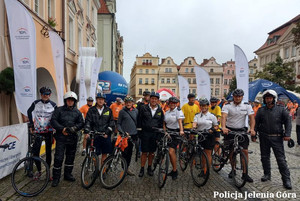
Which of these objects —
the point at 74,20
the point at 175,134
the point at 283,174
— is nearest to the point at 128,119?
the point at 175,134

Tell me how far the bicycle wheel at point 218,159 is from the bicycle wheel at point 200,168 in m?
0.95

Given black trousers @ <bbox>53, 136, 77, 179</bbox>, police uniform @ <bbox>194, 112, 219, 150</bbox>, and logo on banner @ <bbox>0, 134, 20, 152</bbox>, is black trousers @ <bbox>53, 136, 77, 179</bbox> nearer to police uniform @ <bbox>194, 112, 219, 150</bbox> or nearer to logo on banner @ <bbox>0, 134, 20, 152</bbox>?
logo on banner @ <bbox>0, 134, 20, 152</bbox>

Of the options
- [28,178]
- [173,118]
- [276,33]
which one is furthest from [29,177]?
[276,33]

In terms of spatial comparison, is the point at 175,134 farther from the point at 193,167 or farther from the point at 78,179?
the point at 78,179

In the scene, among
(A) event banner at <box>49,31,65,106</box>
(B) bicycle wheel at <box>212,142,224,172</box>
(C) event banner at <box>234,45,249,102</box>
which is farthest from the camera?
(C) event banner at <box>234,45,249,102</box>

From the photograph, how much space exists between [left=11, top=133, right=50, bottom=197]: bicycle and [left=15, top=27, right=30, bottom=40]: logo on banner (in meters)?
2.55

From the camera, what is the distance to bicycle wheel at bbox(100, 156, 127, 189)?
4406 mm

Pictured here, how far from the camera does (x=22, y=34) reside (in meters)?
5.63

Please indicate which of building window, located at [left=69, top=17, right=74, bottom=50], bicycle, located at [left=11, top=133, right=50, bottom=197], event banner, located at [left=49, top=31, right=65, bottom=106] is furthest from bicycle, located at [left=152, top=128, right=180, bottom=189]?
building window, located at [left=69, top=17, right=74, bottom=50]

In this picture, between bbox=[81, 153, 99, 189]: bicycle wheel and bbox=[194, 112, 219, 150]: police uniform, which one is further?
bbox=[194, 112, 219, 150]: police uniform

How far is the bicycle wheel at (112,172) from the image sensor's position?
14.5 feet

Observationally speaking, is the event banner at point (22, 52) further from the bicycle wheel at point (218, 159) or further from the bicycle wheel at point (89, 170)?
the bicycle wheel at point (218, 159)

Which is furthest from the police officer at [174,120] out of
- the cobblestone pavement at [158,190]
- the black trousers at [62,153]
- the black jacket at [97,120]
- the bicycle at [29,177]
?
the bicycle at [29,177]

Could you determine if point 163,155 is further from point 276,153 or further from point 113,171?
point 276,153
